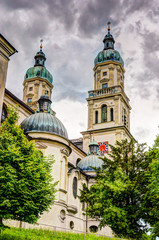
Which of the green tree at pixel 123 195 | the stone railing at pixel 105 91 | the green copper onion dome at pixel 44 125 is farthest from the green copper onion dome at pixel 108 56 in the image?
the green tree at pixel 123 195

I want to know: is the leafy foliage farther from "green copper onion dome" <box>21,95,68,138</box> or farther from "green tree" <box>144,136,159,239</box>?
"green copper onion dome" <box>21,95,68,138</box>

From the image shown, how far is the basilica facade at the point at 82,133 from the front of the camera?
99.2 feet

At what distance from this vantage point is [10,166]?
1750 cm

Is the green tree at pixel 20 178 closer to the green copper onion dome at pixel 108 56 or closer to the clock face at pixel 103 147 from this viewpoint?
the clock face at pixel 103 147

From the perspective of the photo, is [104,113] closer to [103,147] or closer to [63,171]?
[103,147]

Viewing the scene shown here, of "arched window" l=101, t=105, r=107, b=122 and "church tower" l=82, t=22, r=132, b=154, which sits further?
"arched window" l=101, t=105, r=107, b=122

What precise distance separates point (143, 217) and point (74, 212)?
13.5m

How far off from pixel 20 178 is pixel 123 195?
8.13m

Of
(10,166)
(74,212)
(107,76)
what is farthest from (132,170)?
(107,76)

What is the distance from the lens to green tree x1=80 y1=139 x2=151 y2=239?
2184 cm

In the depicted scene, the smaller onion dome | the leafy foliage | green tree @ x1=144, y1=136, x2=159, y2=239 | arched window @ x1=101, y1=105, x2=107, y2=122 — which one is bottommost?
the leafy foliage

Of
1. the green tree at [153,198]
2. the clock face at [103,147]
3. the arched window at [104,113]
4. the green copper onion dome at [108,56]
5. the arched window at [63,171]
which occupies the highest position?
the green copper onion dome at [108,56]

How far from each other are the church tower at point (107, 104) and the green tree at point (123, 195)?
26.0 meters

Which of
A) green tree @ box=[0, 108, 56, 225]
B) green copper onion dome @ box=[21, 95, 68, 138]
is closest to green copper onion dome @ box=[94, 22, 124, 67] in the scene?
green copper onion dome @ box=[21, 95, 68, 138]
